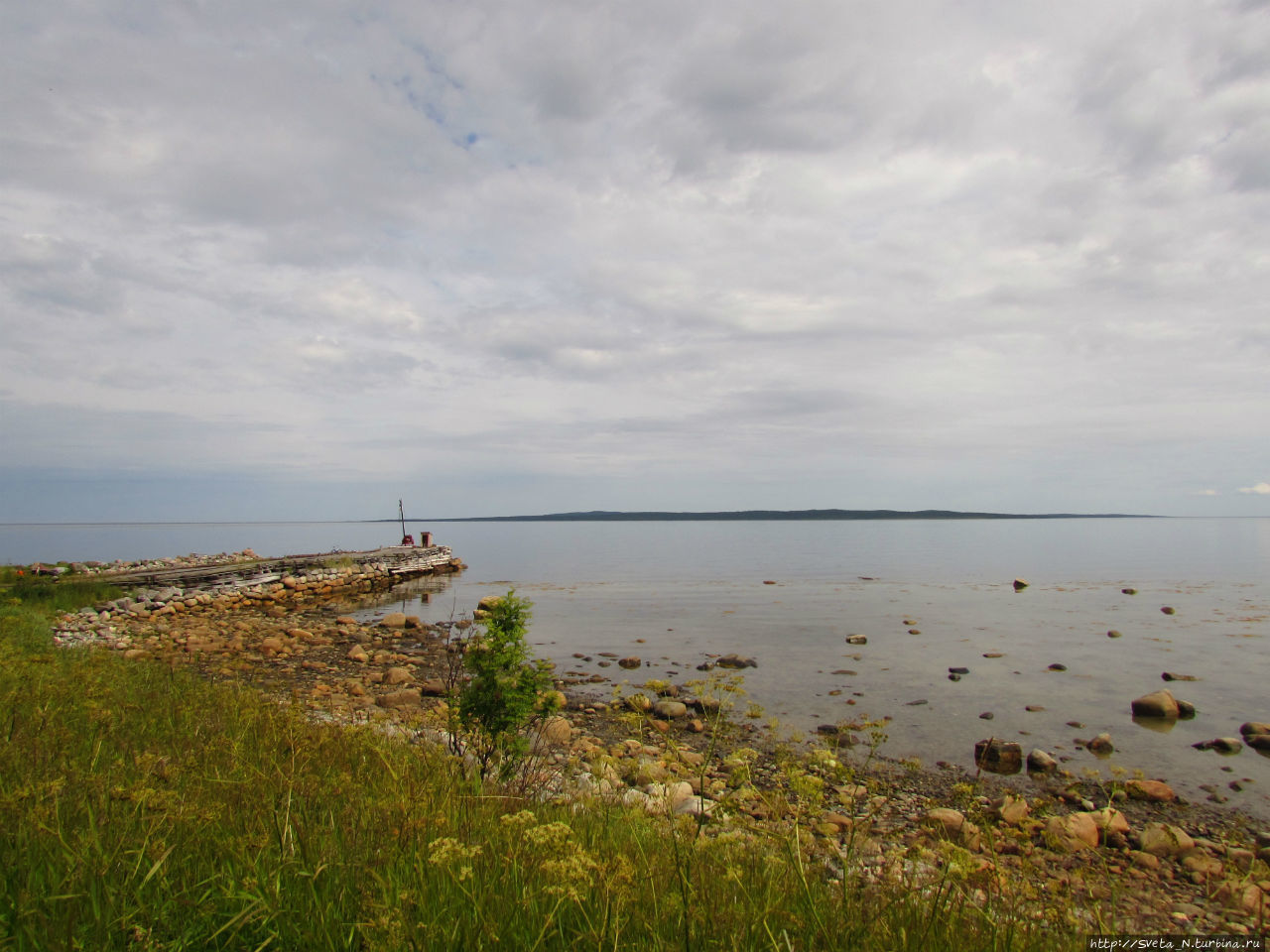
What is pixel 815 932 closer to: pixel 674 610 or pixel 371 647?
pixel 371 647

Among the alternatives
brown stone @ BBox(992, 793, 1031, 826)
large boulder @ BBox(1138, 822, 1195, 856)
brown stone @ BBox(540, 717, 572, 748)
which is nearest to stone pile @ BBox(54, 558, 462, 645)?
brown stone @ BBox(540, 717, 572, 748)

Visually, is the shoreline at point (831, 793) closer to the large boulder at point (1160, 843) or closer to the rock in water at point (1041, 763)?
the large boulder at point (1160, 843)

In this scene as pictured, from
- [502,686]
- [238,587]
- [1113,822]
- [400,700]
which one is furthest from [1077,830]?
[238,587]

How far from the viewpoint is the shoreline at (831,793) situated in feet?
13.3

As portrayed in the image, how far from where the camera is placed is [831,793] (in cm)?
873

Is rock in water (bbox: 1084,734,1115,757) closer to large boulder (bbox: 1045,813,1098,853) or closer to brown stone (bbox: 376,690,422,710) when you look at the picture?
large boulder (bbox: 1045,813,1098,853)

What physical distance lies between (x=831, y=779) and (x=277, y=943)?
27.2 ft

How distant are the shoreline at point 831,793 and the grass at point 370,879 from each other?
310mm

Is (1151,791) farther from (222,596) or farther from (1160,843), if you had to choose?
(222,596)

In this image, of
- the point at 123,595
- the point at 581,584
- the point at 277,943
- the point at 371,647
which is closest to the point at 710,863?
the point at 277,943

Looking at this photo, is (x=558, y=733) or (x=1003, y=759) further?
(x=558, y=733)

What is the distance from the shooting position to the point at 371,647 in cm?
1961

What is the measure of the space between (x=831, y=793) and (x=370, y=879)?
7.35 metres

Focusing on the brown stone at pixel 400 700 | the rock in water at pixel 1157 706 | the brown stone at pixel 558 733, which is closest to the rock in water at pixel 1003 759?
the rock in water at pixel 1157 706
